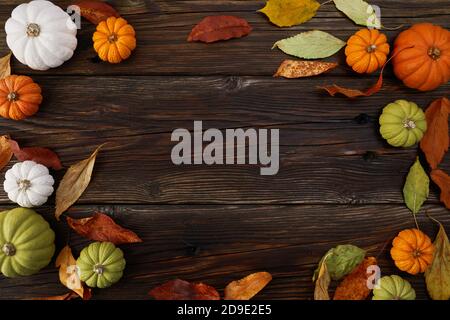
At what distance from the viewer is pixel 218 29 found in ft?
6.77

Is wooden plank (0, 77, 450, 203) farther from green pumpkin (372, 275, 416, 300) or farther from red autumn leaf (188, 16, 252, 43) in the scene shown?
green pumpkin (372, 275, 416, 300)

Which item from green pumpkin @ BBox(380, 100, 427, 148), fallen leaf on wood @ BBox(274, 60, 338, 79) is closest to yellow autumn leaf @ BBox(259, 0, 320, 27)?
fallen leaf on wood @ BBox(274, 60, 338, 79)

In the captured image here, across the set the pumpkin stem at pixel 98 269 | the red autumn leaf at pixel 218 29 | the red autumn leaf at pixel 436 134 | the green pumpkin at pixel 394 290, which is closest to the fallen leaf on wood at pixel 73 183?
the pumpkin stem at pixel 98 269

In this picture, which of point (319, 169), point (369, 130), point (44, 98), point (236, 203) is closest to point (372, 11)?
point (369, 130)

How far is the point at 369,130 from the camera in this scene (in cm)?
206

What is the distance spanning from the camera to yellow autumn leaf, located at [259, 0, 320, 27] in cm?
207

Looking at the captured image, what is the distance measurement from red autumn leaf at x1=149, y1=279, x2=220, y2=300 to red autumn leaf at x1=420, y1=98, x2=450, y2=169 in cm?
104

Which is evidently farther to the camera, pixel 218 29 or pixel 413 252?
pixel 218 29

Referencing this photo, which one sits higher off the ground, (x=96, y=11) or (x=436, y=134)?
(x=96, y=11)

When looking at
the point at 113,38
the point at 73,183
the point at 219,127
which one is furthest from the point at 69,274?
the point at 113,38

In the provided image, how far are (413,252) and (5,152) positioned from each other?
1.68 meters

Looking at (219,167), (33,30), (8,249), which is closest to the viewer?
(8,249)

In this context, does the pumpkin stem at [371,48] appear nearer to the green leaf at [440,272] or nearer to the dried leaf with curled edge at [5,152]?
the green leaf at [440,272]

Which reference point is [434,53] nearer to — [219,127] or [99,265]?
[219,127]
